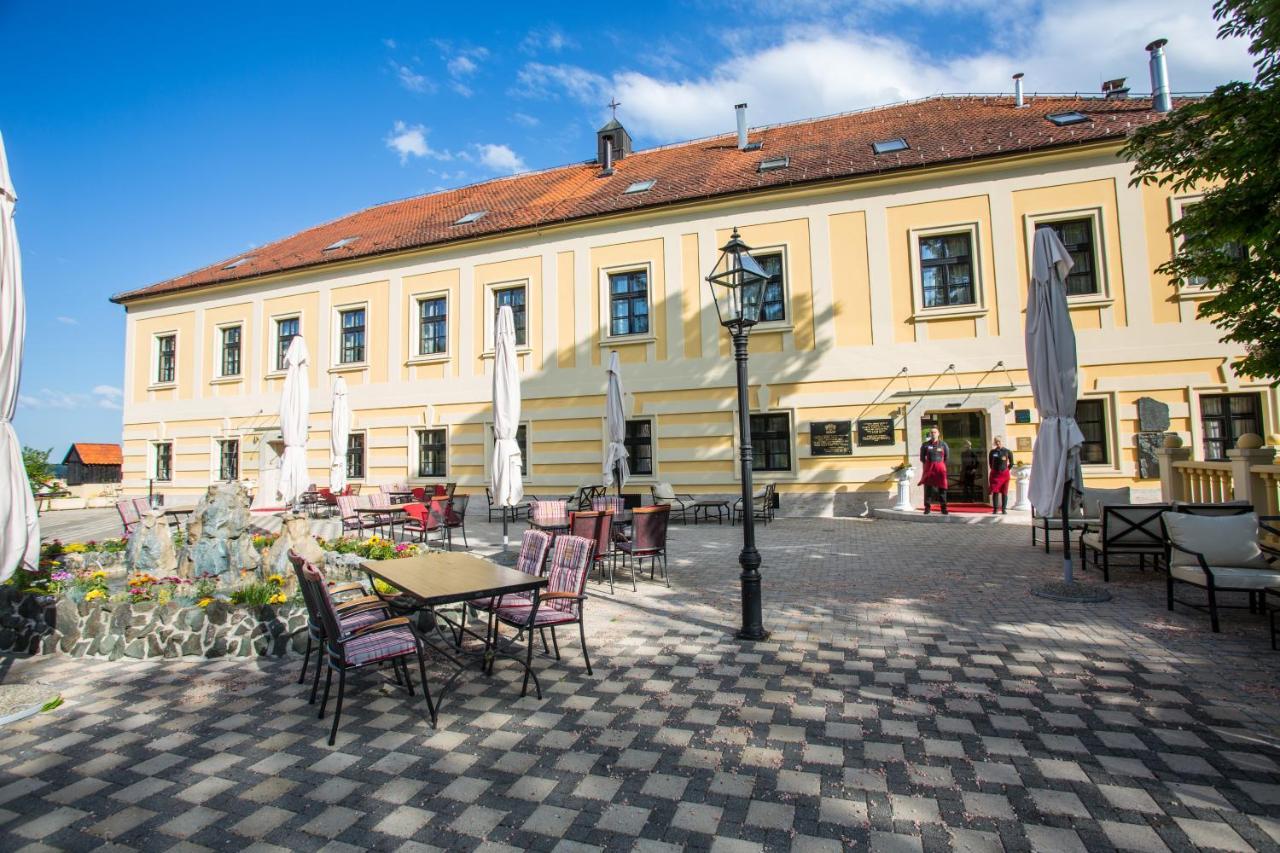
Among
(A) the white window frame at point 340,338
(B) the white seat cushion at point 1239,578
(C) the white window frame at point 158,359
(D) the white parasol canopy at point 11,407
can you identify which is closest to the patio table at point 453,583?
(D) the white parasol canopy at point 11,407

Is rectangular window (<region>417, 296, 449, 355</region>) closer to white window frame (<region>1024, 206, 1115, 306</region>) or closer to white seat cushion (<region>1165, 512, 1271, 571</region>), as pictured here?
white window frame (<region>1024, 206, 1115, 306</region>)

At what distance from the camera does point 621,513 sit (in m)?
7.86

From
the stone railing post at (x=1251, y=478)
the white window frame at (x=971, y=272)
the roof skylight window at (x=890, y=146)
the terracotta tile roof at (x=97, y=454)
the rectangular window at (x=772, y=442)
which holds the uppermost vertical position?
the roof skylight window at (x=890, y=146)

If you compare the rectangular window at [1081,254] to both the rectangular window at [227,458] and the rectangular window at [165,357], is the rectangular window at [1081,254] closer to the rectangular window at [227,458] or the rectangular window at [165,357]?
the rectangular window at [227,458]

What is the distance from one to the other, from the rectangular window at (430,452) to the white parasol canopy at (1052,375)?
14.6 m

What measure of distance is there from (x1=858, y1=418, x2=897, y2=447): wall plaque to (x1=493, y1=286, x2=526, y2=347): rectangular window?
894 cm

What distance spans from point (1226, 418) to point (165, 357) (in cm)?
2963

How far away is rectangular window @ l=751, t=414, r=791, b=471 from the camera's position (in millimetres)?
14695

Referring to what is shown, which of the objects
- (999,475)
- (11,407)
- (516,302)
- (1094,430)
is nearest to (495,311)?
(516,302)

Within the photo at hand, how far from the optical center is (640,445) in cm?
1577

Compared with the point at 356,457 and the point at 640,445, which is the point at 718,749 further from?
the point at 356,457

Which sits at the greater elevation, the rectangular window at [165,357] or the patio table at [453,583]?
the rectangular window at [165,357]

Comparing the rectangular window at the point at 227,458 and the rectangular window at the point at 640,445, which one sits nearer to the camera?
the rectangular window at the point at 640,445

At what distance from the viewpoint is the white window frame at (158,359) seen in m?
21.0
